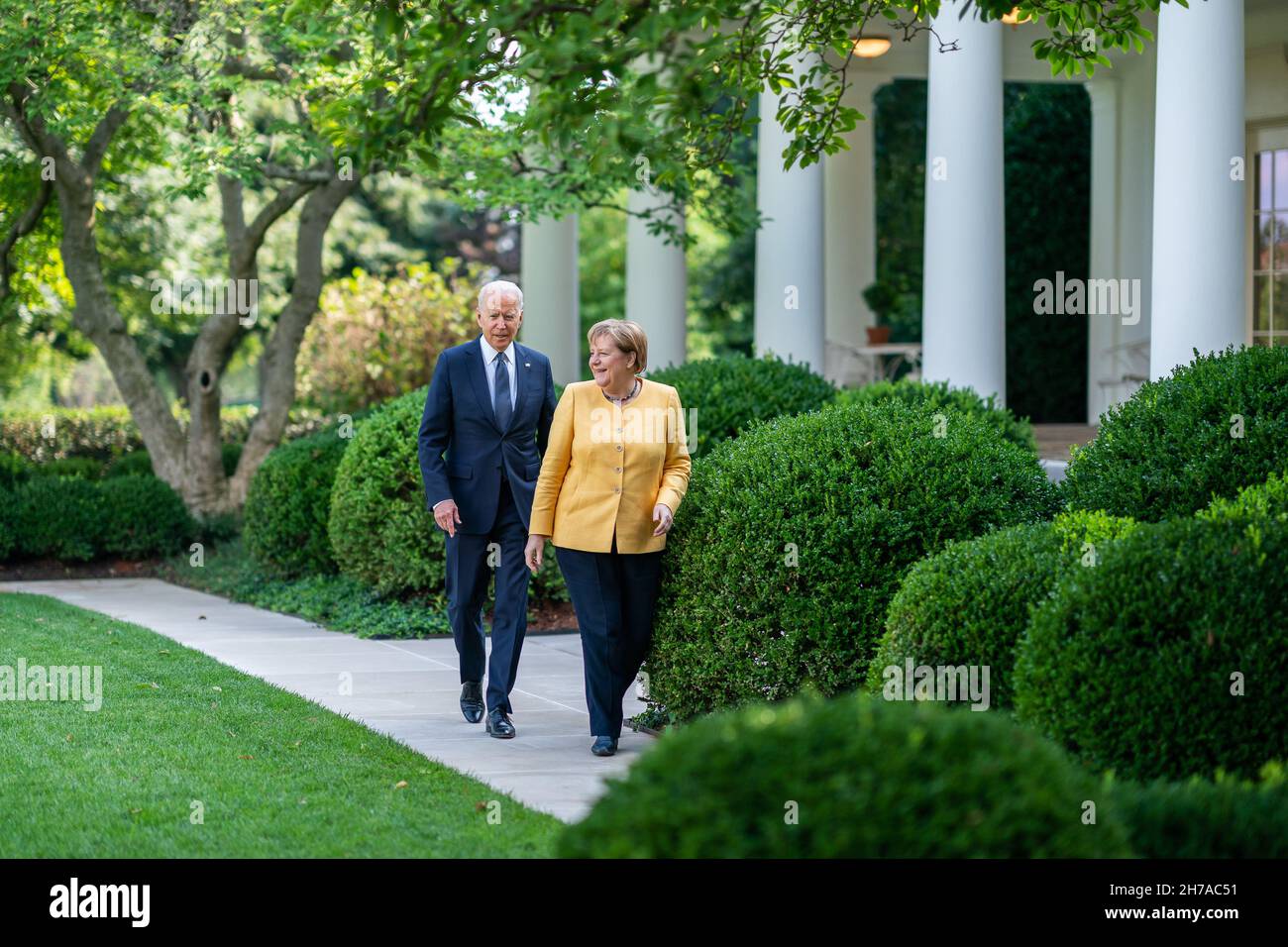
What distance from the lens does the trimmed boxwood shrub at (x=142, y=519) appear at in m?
15.7

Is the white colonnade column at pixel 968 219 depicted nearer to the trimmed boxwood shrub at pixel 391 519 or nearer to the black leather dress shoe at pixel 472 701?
the trimmed boxwood shrub at pixel 391 519

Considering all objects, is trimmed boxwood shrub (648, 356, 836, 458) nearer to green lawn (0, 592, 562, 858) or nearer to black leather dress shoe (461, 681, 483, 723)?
black leather dress shoe (461, 681, 483, 723)

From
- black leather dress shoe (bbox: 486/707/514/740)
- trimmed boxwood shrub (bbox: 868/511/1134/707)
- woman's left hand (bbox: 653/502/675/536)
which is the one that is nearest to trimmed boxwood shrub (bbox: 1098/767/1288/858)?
trimmed boxwood shrub (bbox: 868/511/1134/707)

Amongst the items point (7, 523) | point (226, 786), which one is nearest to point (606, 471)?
point (226, 786)

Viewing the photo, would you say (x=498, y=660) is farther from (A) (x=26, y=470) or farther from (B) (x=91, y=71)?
(A) (x=26, y=470)

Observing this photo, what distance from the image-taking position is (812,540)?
6816mm

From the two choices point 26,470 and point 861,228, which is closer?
point 26,470

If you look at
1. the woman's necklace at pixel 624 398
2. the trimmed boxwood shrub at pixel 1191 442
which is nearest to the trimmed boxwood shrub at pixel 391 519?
the woman's necklace at pixel 624 398

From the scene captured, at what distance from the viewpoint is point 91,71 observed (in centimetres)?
1362

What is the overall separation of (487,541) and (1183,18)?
6.97m

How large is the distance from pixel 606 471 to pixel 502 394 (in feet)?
3.36

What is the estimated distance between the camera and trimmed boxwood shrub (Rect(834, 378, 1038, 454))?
11500 millimetres

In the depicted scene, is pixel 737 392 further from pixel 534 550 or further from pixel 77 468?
pixel 77 468
